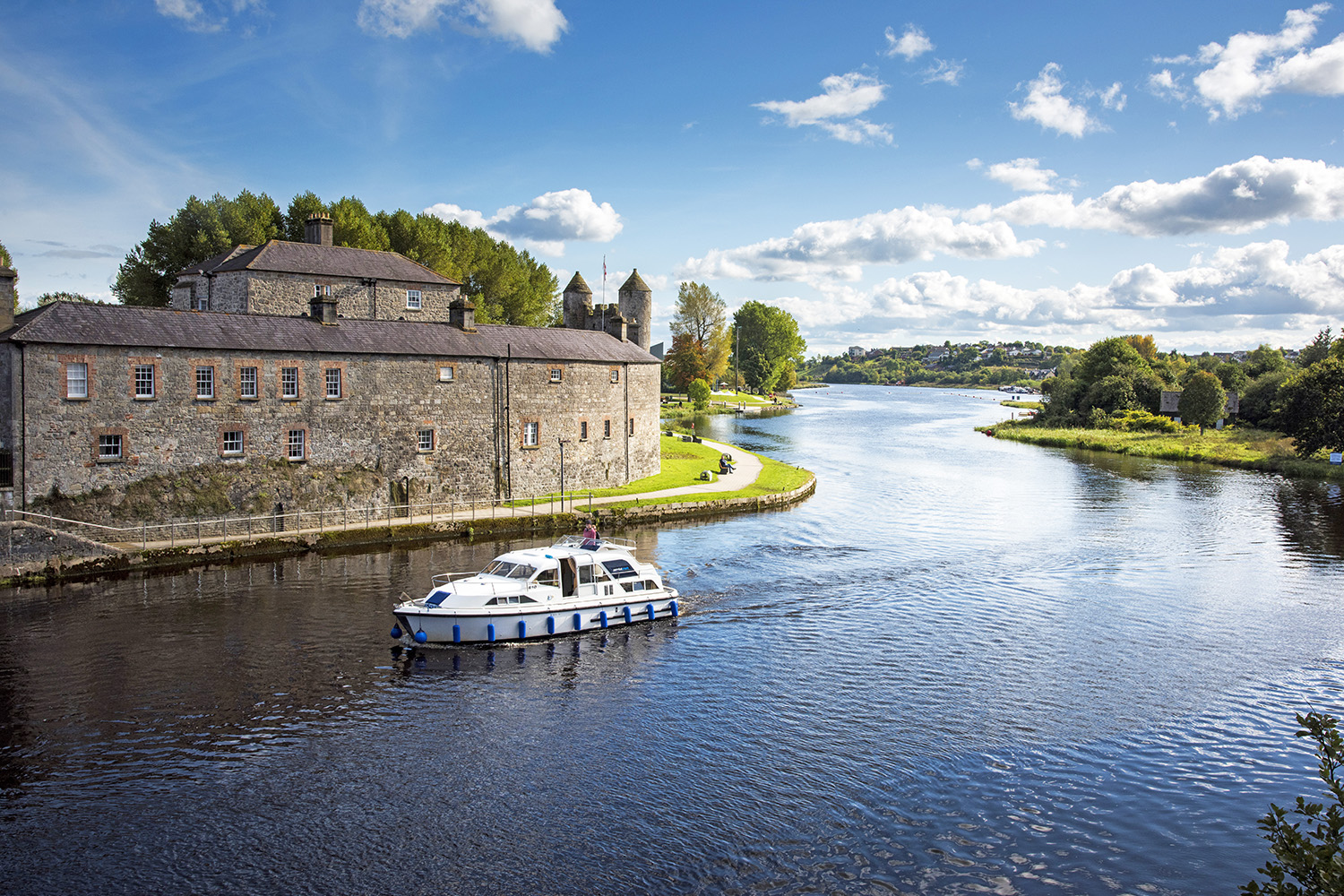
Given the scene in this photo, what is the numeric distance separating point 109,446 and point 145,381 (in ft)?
9.12

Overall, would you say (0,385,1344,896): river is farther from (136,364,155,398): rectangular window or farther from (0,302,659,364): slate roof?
(0,302,659,364): slate roof

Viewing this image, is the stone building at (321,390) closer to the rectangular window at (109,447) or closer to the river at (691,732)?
the rectangular window at (109,447)

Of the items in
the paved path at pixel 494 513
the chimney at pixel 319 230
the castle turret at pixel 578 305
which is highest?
the chimney at pixel 319 230

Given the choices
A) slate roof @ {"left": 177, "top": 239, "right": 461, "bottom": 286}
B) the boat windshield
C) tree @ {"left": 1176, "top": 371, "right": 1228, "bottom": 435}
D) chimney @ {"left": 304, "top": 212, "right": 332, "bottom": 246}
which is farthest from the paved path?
tree @ {"left": 1176, "top": 371, "right": 1228, "bottom": 435}

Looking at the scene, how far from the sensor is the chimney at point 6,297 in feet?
104

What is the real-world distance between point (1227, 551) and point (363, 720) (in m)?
36.5

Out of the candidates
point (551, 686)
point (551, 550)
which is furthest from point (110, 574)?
point (551, 686)

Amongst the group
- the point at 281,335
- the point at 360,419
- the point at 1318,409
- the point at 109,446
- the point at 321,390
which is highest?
the point at 281,335

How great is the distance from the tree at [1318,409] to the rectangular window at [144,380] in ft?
255

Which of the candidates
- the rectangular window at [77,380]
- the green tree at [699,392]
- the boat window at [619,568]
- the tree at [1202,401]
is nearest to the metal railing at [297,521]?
the rectangular window at [77,380]

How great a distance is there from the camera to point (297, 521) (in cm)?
3525

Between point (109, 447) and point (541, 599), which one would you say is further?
point (109, 447)

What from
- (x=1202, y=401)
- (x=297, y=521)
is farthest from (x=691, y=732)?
(x=1202, y=401)

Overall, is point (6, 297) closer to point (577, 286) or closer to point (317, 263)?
point (317, 263)
